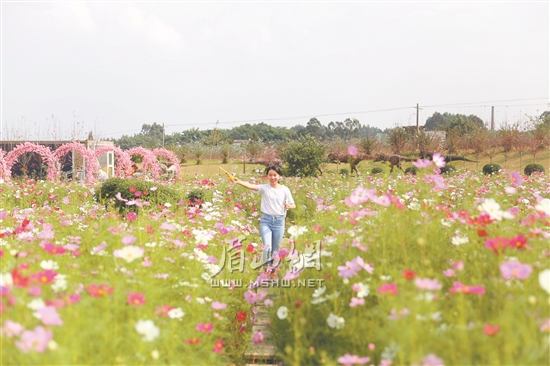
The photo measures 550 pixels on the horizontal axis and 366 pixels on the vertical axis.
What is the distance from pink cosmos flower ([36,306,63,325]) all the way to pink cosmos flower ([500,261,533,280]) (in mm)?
1911

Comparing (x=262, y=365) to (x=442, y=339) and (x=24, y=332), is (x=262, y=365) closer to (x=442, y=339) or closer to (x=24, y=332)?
(x=442, y=339)

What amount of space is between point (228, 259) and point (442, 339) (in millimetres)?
2600

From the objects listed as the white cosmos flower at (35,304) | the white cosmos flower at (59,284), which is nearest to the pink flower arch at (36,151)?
the white cosmos flower at (59,284)

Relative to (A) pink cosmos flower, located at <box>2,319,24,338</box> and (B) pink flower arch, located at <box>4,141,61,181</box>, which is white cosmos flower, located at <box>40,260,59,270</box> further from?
(B) pink flower arch, located at <box>4,141,61,181</box>

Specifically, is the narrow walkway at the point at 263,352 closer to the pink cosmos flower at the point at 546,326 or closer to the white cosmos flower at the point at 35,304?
the white cosmos flower at the point at 35,304

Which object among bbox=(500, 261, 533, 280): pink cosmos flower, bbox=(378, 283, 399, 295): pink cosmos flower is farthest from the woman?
bbox=(500, 261, 533, 280): pink cosmos flower

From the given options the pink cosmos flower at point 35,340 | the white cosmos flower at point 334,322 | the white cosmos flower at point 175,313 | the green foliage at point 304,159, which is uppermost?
the green foliage at point 304,159

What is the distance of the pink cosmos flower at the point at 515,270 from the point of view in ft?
6.65

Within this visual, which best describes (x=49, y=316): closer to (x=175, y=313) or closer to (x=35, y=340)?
(x=35, y=340)

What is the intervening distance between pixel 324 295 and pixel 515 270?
127cm

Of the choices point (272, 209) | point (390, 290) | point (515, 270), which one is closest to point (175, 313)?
point (390, 290)

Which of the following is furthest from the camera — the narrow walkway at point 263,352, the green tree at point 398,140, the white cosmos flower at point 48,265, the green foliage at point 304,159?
the green tree at point 398,140

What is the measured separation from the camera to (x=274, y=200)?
16.8 ft

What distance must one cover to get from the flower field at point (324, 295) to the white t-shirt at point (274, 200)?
89 centimetres
